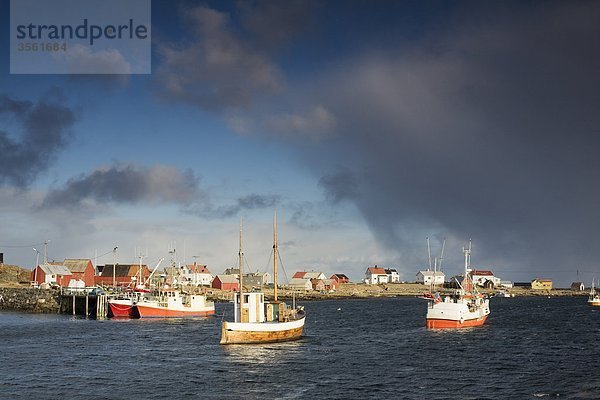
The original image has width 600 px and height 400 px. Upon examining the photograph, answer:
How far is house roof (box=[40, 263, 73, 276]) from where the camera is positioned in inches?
6742

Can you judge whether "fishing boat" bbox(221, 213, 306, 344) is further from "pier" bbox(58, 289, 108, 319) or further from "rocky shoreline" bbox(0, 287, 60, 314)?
"rocky shoreline" bbox(0, 287, 60, 314)

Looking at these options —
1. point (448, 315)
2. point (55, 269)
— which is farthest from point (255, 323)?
point (55, 269)

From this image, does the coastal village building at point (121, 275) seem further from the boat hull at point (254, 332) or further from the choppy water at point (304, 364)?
the boat hull at point (254, 332)

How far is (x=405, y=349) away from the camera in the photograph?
2810 inches

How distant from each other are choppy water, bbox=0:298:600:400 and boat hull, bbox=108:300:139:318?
22.6 meters

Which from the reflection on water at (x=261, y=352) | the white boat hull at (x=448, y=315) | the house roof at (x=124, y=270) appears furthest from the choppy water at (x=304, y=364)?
the house roof at (x=124, y=270)

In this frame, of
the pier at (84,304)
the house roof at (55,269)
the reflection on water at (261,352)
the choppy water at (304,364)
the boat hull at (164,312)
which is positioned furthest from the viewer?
the house roof at (55,269)

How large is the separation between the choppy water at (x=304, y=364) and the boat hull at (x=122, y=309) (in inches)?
889

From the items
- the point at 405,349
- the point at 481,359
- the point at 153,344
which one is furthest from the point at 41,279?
the point at 481,359

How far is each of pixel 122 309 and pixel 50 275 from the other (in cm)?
6292

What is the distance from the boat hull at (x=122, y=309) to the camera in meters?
117

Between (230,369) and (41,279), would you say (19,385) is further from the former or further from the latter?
(41,279)

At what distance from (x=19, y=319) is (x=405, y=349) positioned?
70.3m

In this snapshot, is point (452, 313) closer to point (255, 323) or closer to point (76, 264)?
point (255, 323)
